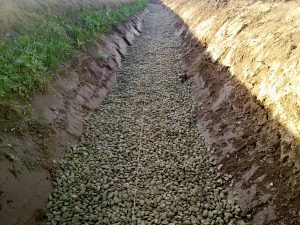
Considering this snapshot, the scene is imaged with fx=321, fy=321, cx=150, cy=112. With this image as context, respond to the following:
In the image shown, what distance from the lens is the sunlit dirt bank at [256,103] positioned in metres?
5.84

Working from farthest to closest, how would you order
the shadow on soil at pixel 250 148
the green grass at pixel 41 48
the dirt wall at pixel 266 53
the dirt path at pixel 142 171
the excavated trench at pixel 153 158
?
the green grass at pixel 41 48
the dirt wall at pixel 266 53
the dirt path at pixel 142 171
the excavated trench at pixel 153 158
the shadow on soil at pixel 250 148

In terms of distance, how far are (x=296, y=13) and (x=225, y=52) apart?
8.24 ft

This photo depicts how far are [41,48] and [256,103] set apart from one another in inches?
266

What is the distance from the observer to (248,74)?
29.2ft

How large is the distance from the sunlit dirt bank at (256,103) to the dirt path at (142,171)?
1.53ft

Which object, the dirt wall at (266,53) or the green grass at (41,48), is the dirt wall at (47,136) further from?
the dirt wall at (266,53)

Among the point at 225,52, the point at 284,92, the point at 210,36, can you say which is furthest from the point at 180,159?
the point at 210,36

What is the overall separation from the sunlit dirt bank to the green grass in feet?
15.0

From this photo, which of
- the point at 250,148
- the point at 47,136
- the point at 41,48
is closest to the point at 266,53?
the point at 250,148

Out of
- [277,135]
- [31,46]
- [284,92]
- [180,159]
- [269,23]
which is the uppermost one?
[269,23]

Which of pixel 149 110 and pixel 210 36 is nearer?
pixel 149 110

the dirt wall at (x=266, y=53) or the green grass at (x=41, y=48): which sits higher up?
the dirt wall at (x=266, y=53)

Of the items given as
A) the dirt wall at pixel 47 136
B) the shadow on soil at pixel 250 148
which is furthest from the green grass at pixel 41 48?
the shadow on soil at pixel 250 148

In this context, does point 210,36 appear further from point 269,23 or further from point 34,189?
point 34,189
